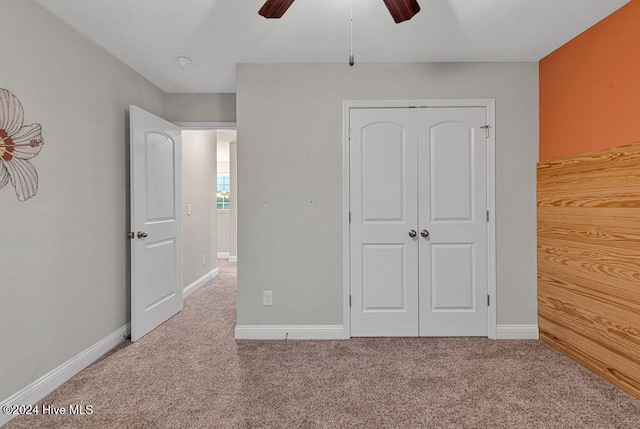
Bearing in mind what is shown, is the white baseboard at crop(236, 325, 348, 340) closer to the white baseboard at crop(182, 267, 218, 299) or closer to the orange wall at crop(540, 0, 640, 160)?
the white baseboard at crop(182, 267, 218, 299)

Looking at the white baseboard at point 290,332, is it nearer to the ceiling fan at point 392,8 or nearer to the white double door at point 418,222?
the white double door at point 418,222

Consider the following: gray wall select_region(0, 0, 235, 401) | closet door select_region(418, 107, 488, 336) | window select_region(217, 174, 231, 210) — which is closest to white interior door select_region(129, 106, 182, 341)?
gray wall select_region(0, 0, 235, 401)

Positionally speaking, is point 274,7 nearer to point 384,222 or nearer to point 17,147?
point 17,147

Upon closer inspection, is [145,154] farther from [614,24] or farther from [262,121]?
[614,24]

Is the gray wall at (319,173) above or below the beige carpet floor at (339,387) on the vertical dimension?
above

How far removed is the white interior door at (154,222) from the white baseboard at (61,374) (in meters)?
0.18

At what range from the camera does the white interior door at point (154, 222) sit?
2.74 meters

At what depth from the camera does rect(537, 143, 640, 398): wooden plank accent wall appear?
1.95 meters

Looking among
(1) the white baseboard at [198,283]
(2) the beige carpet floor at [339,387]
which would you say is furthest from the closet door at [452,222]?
(1) the white baseboard at [198,283]

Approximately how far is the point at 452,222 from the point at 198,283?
3.41m

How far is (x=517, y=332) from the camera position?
2.75m

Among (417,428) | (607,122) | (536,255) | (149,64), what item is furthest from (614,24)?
(149,64)

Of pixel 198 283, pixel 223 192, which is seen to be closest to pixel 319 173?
pixel 198 283

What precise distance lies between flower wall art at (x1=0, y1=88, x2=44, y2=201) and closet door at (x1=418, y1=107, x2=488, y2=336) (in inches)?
106
